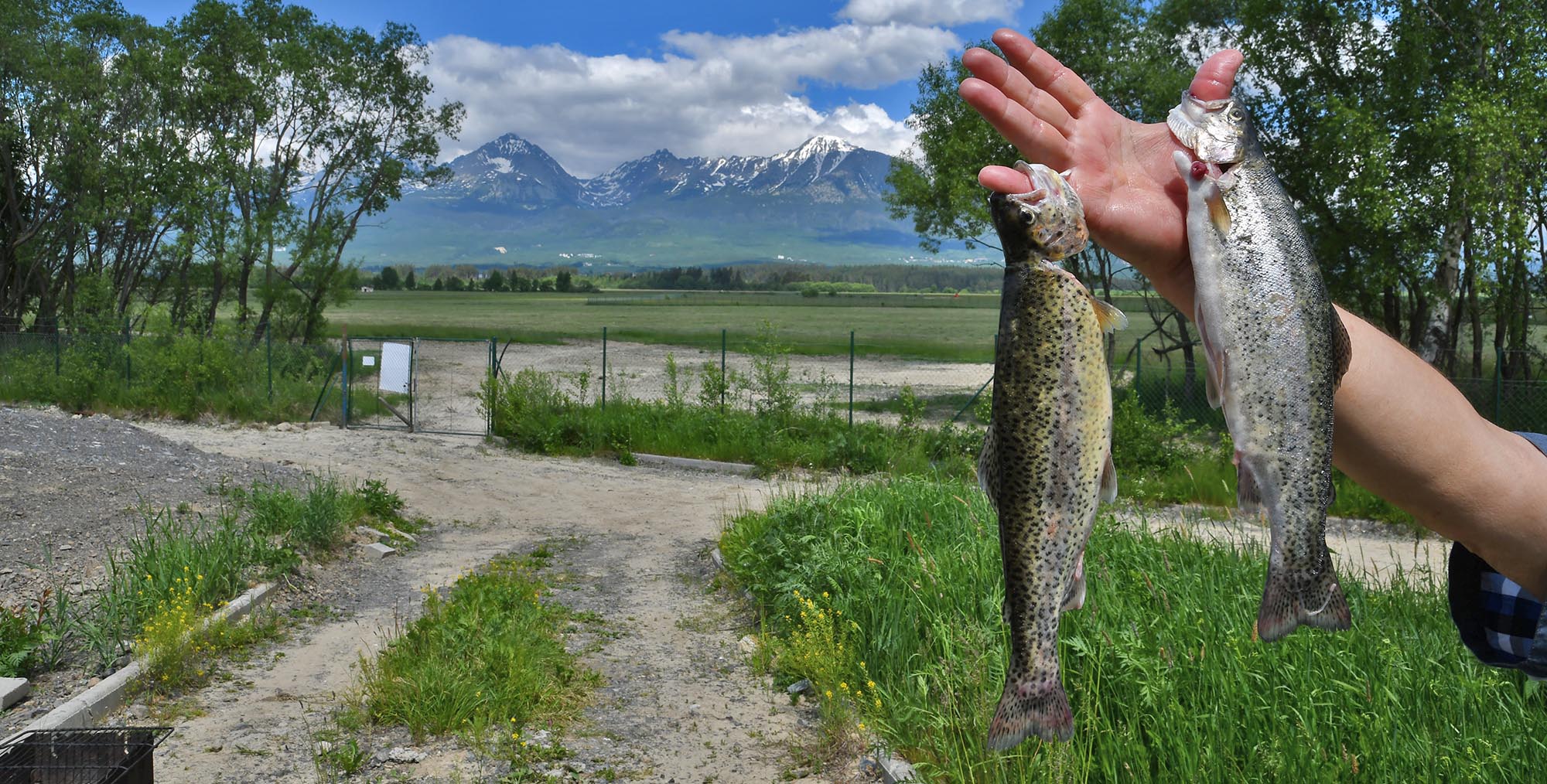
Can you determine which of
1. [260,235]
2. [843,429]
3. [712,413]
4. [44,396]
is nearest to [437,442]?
[712,413]

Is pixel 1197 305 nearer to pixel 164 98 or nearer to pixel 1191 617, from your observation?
pixel 1191 617

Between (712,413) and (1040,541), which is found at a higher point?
(1040,541)

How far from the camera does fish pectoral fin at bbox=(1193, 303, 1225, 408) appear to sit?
140cm

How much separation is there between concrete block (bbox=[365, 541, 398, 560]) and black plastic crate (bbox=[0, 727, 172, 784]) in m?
6.03

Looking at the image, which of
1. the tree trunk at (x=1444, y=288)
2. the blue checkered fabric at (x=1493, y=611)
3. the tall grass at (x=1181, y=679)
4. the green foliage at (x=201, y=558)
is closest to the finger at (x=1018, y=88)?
the blue checkered fabric at (x=1493, y=611)

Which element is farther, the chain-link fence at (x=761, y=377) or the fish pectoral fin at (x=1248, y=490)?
the chain-link fence at (x=761, y=377)

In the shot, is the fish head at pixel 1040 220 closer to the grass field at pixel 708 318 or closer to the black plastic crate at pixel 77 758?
the black plastic crate at pixel 77 758

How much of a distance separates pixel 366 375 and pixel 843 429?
12.3 metres

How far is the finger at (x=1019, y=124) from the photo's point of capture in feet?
5.00

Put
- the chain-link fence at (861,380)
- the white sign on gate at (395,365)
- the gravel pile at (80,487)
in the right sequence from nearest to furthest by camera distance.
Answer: the gravel pile at (80,487), the chain-link fence at (861,380), the white sign on gate at (395,365)

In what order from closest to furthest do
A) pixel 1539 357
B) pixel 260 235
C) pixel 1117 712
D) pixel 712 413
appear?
pixel 1117 712, pixel 1539 357, pixel 712 413, pixel 260 235

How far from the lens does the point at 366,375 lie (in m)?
24.1

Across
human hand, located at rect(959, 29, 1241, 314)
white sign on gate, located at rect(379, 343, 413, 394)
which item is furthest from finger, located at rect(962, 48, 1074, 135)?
white sign on gate, located at rect(379, 343, 413, 394)

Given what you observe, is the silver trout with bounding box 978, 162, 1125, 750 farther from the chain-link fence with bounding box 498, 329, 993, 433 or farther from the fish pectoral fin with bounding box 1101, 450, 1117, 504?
the chain-link fence with bounding box 498, 329, 993, 433
